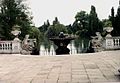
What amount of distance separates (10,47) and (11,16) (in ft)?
63.2

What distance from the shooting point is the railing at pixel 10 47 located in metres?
19.9

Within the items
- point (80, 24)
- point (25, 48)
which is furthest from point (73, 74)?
point (80, 24)

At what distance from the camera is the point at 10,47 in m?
20.3

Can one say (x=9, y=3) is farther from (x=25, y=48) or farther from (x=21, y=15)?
(x=25, y=48)

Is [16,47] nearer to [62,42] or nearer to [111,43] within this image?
[62,42]

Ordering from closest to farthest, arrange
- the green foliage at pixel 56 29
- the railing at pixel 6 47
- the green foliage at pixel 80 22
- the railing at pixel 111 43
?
the railing at pixel 6 47 < the railing at pixel 111 43 < the green foliage at pixel 80 22 < the green foliage at pixel 56 29

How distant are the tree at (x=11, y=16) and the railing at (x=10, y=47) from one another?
16.3 metres

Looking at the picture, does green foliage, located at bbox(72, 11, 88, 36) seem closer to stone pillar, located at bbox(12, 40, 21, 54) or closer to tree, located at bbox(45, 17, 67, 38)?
tree, located at bbox(45, 17, 67, 38)

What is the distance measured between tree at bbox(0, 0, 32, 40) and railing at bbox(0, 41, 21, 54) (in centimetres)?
1630

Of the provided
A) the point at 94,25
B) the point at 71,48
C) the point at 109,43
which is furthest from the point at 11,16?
the point at 94,25

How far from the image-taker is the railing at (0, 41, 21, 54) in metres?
19.9

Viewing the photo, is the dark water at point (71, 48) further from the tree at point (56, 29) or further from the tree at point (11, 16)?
the tree at point (56, 29)

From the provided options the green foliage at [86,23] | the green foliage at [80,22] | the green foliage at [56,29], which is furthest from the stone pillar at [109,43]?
the green foliage at [56,29]

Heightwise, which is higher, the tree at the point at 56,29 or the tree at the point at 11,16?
the tree at the point at 56,29
